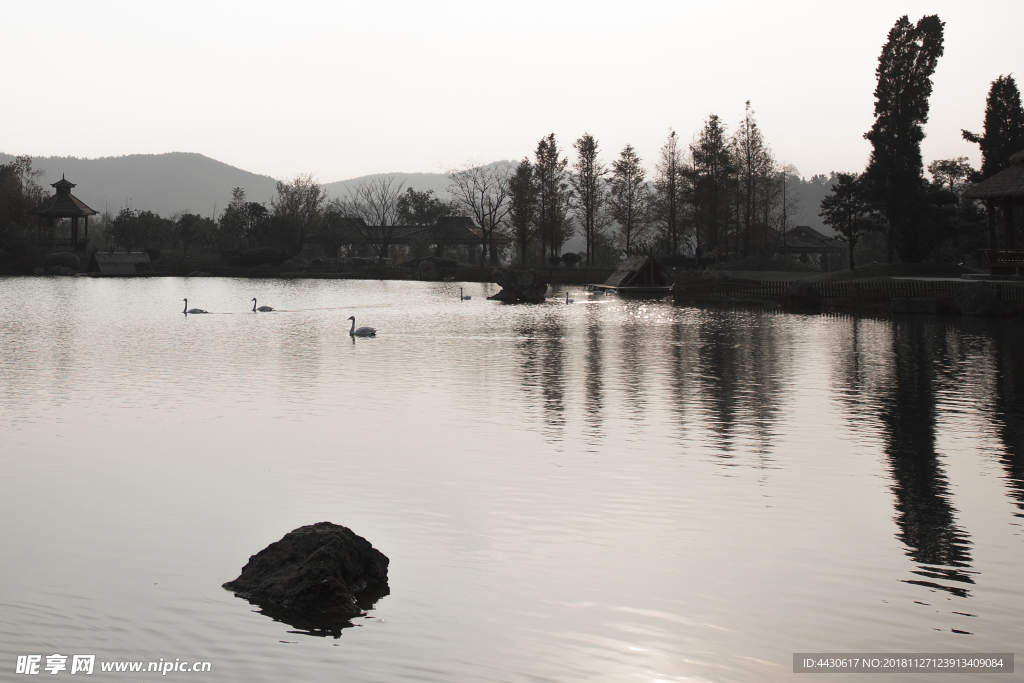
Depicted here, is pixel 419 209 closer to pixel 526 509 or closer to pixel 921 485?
pixel 921 485

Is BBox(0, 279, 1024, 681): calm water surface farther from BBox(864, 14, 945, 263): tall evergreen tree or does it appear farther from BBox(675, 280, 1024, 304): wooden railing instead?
BBox(864, 14, 945, 263): tall evergreen tree

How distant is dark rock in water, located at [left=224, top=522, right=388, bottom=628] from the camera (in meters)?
6.79

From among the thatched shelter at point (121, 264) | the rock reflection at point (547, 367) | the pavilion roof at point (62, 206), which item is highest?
the pavilion roof at point (62, 206)

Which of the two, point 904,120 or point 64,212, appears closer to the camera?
point 904,120

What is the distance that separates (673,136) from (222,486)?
82.3 m

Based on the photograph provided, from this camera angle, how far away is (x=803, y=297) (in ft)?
152

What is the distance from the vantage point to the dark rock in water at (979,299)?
37094 millimetres

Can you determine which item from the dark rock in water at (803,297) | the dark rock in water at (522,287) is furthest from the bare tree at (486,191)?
the dark rock in water at (803,297)

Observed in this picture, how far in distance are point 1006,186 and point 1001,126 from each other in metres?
18.1

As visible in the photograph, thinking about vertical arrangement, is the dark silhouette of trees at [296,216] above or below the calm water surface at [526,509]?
above

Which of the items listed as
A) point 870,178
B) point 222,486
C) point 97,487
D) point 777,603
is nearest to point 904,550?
point 777,603

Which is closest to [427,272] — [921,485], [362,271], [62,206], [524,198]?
[362,271]

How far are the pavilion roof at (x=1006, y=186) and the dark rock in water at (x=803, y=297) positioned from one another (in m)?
8.50

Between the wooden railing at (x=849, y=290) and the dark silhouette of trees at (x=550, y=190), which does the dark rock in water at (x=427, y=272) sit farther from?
the wooden railing at (x=849, y=290)
